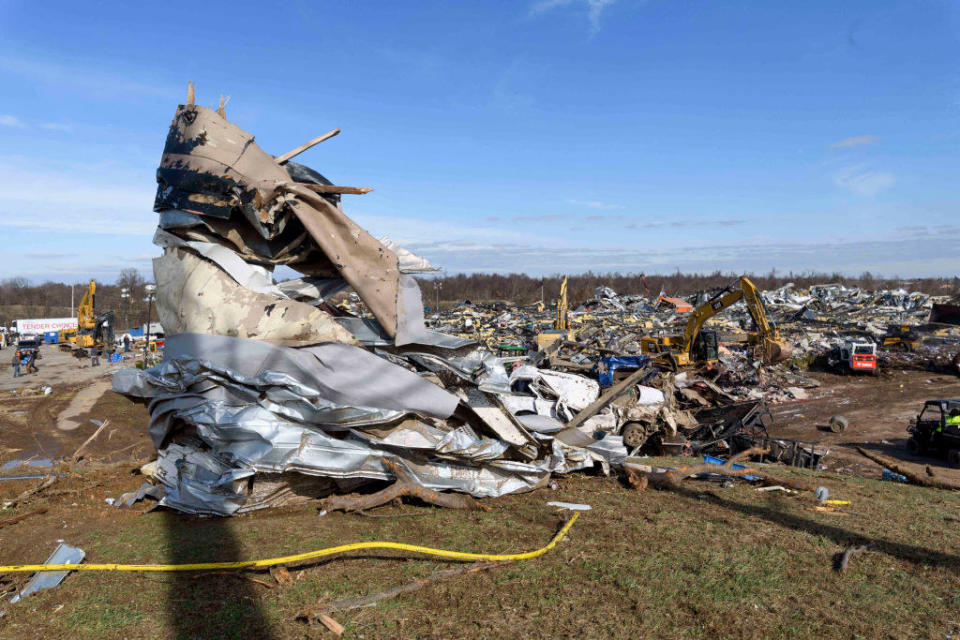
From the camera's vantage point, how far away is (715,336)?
21.8 m

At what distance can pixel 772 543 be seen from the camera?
5.01 metres

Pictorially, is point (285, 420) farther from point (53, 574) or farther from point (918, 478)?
point (918, 478)

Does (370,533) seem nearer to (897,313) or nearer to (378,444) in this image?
(378,444)

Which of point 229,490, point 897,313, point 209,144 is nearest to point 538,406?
point 229,490

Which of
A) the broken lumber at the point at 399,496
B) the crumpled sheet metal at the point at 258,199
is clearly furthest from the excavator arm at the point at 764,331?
the broken lumber at the point at 399,496

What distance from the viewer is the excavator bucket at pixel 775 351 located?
20.3 meters

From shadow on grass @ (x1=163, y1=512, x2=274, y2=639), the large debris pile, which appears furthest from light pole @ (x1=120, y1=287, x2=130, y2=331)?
shadow on grass @ (x1=163, y1=512, x2=274, y2=639)

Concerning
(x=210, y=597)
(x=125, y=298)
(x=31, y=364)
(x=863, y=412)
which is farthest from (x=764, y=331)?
(x=125, y=298)

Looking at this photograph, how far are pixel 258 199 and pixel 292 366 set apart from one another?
1.97 m

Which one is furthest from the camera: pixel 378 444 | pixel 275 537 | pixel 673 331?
pixel 673 331

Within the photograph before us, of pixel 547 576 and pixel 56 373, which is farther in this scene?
pixel 56 373

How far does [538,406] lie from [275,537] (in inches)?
171

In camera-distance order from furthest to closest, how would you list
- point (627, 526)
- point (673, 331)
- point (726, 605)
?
point (673, 331) < point (627, 526) < point (726, 605)

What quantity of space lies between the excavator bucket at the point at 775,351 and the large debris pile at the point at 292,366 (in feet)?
51.2
